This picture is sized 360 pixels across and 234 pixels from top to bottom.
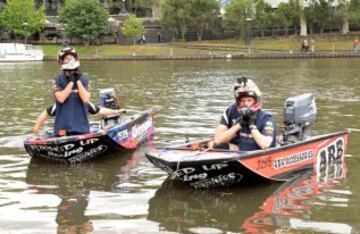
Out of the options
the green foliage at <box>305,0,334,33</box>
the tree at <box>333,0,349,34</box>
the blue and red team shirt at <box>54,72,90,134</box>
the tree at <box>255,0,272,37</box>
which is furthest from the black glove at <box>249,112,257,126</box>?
the green foliage at <box>305,0,334,33</box>

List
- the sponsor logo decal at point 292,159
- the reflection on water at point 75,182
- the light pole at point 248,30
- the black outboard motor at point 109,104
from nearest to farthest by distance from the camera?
the reflection on water at point 75,182 < the sponsor logo decal at point 292,159 < the black outboard motor at point 109,104 < the light pole at point 248,30

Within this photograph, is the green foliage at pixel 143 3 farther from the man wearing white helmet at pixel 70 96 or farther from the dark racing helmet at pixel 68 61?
the dark racing helmet at pixel 68 61

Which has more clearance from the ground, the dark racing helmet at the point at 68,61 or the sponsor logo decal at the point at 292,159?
the dark racing helmet at the point at 68,61

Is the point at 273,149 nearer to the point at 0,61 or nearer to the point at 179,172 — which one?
the point at 179,172

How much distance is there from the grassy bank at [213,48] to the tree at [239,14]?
193 cm

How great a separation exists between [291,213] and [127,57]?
183ft

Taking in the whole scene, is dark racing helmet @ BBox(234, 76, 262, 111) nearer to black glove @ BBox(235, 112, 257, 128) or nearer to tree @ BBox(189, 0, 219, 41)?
black glove @ BBox(235, 112, 257, 128)

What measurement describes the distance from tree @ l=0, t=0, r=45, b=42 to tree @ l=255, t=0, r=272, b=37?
84.1ft

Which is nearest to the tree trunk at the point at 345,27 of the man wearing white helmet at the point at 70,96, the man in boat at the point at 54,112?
the man in boat at the point at 54,112

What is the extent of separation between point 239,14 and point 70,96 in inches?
2593

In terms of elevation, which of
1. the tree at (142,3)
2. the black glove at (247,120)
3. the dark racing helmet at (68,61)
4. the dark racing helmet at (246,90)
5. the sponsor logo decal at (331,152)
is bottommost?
the sponsor logo decal at (331,152)

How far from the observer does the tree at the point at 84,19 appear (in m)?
76.9

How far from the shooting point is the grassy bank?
6644cm

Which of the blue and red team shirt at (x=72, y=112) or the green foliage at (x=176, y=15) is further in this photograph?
the green foliage at (x=176, y=15)
